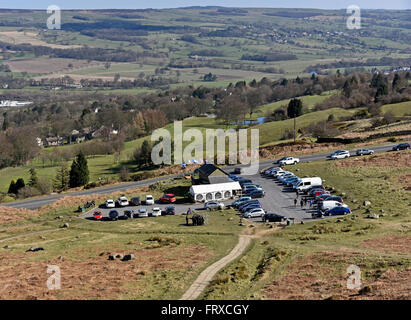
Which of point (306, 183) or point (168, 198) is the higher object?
point (306, 183)

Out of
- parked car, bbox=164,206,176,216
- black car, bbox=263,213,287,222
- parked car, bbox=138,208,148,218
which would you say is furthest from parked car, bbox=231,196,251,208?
parked car, bbox=138,208,148,218

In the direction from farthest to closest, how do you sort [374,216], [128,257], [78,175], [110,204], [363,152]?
[78,175] → [363,152] → [110,204] → [374,216] → [128,257]

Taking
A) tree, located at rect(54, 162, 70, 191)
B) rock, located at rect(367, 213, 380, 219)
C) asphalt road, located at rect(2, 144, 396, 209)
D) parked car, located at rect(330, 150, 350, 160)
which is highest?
parked car, located at rect(330, 150, 350, 160)

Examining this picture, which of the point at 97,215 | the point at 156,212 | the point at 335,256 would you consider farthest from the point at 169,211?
the point at 335,256

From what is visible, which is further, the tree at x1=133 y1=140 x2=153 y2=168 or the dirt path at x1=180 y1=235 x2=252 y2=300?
the tree at x1=133 y1=140 x2=153 y2=168

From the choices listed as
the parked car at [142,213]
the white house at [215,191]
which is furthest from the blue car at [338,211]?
the parked car at [142,213]

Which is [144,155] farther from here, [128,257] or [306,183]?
[128,257]

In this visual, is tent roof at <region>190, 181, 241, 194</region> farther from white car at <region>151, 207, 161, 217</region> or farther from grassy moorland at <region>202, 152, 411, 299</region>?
grassy moorland at <region>202, 152, 411, 299</region>
